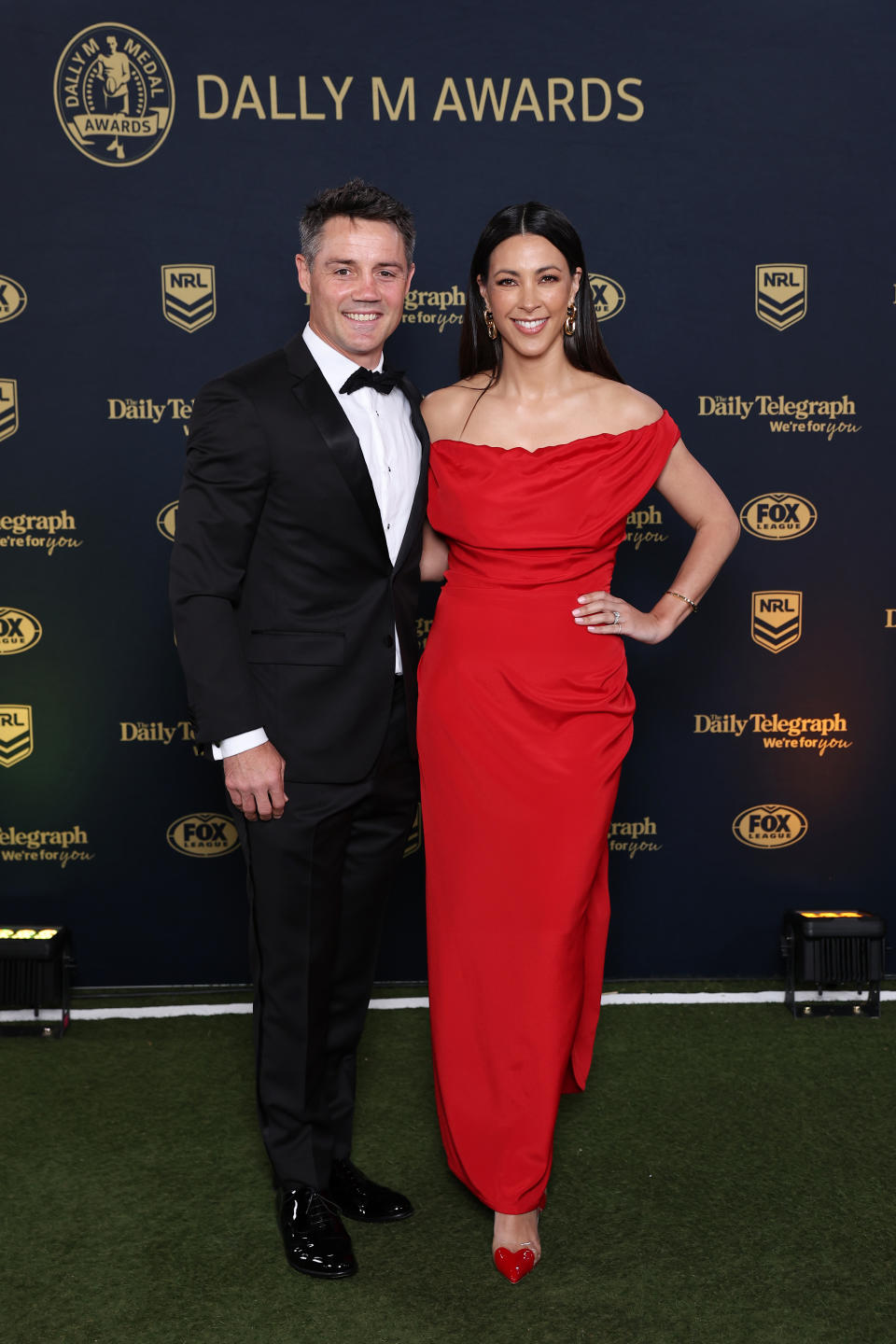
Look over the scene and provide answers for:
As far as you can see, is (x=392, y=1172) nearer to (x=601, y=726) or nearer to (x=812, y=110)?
(x=601, y=726)

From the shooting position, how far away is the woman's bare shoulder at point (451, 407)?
89.2 inches

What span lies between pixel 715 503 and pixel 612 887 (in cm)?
139

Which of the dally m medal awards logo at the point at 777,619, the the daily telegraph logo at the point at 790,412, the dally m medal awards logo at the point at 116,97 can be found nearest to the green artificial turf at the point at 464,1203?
the dally m medal awards logo at the point at 777,619

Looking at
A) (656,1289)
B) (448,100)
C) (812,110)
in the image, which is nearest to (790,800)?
(656,1289)

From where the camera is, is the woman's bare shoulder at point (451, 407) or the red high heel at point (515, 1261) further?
the woman's bare shoulder at point (451, 407)

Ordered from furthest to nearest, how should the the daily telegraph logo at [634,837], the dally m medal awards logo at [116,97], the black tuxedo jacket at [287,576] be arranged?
the the daily telegraph logo at [634,837], the dally m medal awards logo at [116,97], the black tuxedo jacket at [287,576]

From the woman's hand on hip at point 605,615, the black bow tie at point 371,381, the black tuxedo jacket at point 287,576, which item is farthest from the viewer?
the woman's hand on hip at point 605,615

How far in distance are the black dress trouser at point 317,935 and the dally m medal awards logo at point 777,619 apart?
1.45 metres

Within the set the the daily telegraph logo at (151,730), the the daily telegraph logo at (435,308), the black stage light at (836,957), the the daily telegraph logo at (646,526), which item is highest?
the the daily telegraph logo at (435,308)

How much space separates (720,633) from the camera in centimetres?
330

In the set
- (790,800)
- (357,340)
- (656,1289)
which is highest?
(357,340)

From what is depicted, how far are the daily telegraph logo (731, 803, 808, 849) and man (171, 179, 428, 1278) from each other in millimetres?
1484

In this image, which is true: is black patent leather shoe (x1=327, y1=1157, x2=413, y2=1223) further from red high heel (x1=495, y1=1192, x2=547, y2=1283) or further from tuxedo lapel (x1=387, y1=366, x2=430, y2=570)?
tuxedo lapel (x1=387, y1=366, x2=430, y2=570)

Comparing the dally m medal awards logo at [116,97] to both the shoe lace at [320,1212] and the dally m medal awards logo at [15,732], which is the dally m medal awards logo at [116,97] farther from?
the shoe lace at [320,1212]
